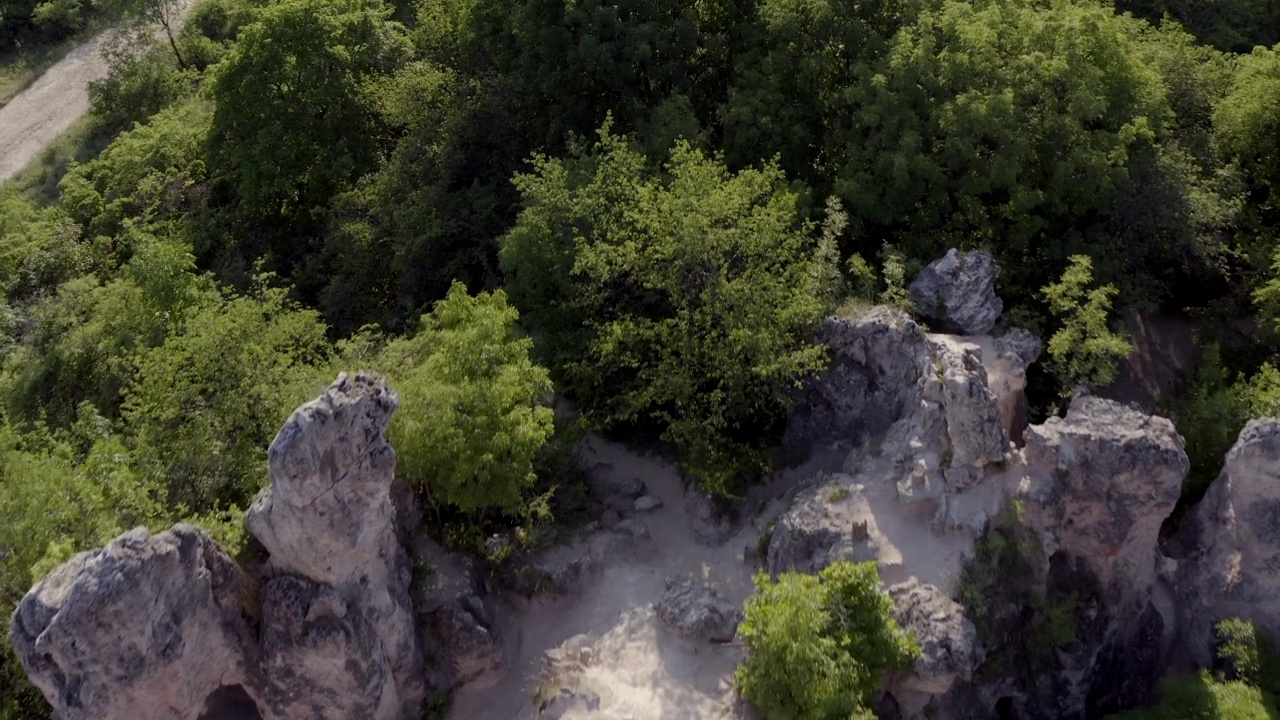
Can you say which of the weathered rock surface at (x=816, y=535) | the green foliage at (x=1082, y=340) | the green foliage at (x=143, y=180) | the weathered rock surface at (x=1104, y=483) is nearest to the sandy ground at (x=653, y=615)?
the weathered rock surface at (x=816, y=535)

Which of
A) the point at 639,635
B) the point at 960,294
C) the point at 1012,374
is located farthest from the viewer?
the point at 960,294

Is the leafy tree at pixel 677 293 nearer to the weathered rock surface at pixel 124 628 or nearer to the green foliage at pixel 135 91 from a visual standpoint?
the weathered rock surface at pixel 124 628

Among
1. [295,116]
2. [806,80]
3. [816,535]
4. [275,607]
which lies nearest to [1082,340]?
[816,535]

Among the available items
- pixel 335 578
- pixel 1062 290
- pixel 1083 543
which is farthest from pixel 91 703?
pixel 1062 290

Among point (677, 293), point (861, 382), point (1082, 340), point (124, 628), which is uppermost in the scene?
point (124, 628)

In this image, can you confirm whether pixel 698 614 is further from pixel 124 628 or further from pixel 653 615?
pixel 124 628

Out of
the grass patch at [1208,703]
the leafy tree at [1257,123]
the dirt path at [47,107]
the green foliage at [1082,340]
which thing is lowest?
the dirt path at [47,107]
